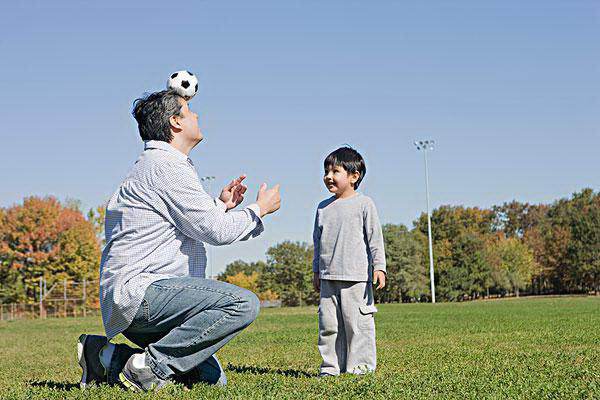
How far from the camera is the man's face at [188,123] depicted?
5104 mm

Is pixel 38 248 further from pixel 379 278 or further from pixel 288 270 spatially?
pixel 379 278

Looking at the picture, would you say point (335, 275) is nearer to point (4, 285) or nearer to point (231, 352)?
point (231, 352)

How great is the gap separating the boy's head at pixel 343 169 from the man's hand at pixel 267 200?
131 cm

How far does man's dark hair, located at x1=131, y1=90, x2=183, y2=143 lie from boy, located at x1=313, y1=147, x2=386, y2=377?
1701mm

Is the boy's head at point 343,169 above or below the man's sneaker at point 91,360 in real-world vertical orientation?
above

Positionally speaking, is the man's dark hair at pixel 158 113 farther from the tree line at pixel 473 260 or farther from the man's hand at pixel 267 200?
the tree line at pixel 473 260

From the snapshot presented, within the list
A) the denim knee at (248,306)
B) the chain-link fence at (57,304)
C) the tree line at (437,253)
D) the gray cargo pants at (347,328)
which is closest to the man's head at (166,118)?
the denim knee at (248,306)

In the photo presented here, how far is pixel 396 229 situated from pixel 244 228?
215 feet

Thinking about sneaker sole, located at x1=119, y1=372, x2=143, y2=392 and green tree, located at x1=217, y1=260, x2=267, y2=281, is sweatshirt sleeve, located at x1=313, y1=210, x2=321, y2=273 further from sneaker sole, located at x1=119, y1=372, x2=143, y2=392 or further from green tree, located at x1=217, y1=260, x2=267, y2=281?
green tree, located at x1=217, y1=260, x2=267, y2=281

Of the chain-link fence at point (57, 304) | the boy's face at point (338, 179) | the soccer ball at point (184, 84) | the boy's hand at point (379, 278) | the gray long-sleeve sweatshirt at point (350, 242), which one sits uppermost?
the soccer ball at point (184, 84)

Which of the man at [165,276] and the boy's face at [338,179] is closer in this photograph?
the man at [165,276]

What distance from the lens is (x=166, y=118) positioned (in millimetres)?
5066

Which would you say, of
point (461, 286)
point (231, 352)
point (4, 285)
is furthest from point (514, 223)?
point (231, 352)

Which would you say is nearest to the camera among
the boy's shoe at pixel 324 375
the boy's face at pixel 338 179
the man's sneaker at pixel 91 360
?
the man's sneaker at pixel 91 360
